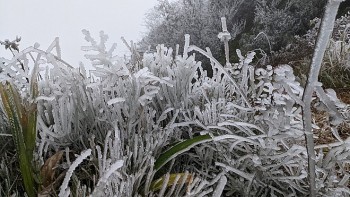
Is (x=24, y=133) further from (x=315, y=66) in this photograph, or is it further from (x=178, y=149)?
(x=315, y=66)

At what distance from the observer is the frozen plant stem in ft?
2.23

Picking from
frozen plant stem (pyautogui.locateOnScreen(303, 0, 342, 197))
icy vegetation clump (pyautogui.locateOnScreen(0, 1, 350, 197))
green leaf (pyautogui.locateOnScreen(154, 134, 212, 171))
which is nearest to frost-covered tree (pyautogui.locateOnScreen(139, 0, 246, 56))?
icy vegetation clump (pyautogui.locateOnScreen(0, 1, 350, 197))

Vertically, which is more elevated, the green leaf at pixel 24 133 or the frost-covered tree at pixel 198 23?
the green leaf at pixel 24 133

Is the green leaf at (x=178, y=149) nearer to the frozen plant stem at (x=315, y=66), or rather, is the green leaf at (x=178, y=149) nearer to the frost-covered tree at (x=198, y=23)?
the frozen plant stem at (x=315, y=66)

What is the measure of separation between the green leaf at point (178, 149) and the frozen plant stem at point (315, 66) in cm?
25

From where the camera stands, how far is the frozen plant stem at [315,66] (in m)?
0.68

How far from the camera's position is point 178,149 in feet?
3.50

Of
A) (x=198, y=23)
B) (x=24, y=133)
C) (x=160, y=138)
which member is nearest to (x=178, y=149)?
(x=160, y=138)

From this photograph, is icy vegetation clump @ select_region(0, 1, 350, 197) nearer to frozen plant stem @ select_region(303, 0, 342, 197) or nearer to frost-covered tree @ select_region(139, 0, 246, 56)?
frozen plant stem @ select_region(303, 0, 342, 197)

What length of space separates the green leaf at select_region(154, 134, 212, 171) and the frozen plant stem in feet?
0.82

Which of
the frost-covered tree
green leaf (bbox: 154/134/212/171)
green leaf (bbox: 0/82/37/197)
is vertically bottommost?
the frost-covered tree

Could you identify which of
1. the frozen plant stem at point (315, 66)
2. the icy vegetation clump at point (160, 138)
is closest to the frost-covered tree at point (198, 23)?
the icy vegetation clump at point (160, 138)

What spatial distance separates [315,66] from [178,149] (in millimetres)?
431

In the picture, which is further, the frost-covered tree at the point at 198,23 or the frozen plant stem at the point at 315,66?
the frost-covered tree at the point at 198,23
